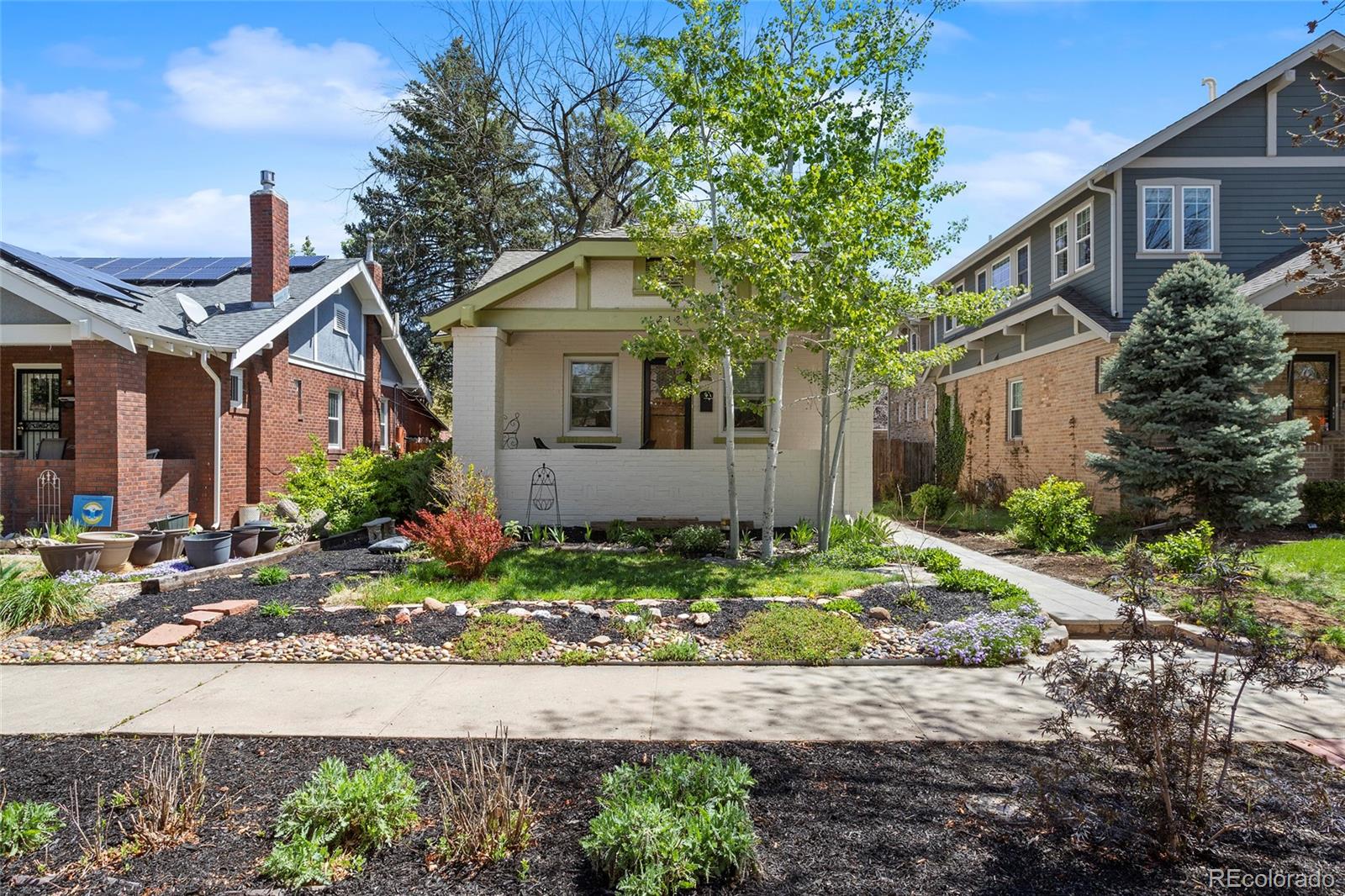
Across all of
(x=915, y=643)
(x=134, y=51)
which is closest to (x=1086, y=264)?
(x=915, y=643)

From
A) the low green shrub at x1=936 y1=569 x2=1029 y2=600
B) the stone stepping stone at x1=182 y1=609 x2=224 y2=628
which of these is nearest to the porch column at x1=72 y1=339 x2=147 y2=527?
the stone stepping stone at x1=182 y1=609 x2=224 y2=628

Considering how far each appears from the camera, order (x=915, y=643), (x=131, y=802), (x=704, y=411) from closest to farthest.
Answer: (x=131, y=802) < (x=915, y=643) < (x=704, y=411)

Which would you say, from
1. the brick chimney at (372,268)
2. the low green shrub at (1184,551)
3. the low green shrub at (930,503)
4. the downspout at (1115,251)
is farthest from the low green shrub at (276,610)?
the downspout at (1115,251)

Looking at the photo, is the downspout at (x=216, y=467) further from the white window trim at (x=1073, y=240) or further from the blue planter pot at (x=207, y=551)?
the white window trim at (x=1073, y=240)

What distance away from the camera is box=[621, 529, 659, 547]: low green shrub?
11.1m

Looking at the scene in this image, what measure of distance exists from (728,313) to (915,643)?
5.07 meters

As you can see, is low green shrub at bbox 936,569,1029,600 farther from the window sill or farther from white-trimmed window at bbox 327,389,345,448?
white-trimmed window at bbox 327,389,345,448

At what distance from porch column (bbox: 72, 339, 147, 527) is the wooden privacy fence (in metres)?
16.8

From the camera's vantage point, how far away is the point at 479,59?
24953mm

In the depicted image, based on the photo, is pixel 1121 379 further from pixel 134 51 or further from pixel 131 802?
pixel 134 51

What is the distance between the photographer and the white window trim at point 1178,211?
1434 centimetres

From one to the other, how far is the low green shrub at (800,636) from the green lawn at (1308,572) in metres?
4.94

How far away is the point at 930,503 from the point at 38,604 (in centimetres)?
1485

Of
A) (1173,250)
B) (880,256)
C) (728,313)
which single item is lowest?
(728,313)
